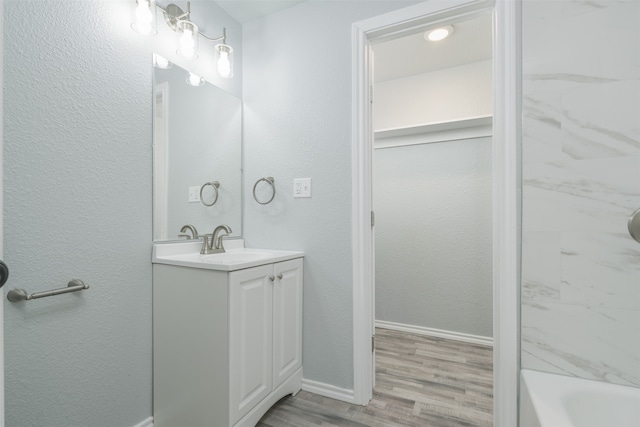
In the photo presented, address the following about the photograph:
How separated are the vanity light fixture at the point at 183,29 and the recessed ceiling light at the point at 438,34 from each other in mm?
1402

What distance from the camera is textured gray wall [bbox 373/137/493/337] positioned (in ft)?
8.03

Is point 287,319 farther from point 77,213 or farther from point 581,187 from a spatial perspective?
point 581,187

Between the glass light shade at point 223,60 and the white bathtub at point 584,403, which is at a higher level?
the glass light shade at point 223,60

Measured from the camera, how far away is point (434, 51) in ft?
7.84

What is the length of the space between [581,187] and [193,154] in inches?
72.9

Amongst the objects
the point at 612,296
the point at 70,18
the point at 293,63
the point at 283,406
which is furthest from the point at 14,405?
the point at 612,296

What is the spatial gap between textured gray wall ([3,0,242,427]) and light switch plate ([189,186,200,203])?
0.27 m

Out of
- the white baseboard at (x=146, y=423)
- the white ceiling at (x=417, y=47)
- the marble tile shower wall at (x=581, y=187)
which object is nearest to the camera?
the marble tile shower wall at (x=581, y=187)

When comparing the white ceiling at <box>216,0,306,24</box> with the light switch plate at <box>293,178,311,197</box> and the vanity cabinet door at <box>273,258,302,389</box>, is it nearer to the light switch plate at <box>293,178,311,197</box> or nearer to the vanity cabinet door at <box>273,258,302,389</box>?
the light switch plate at <box>293,178,311,197</box>

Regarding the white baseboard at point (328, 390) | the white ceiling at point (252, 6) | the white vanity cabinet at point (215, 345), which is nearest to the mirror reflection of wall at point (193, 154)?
the white vanity cabinet at point (215, 345)

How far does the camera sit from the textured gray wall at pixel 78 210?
3.43 feet

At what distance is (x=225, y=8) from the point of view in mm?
1902

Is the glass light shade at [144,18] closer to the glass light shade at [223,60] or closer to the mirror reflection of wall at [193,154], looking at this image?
the mirror reflection of wall at [193,154]

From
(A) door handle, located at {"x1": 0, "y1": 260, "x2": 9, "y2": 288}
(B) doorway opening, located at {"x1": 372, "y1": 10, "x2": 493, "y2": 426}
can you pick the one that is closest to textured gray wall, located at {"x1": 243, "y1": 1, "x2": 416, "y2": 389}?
(B) doorway opening, located at {"x1": 372, "y1": 10, "x2": 493, "y2": 426}
